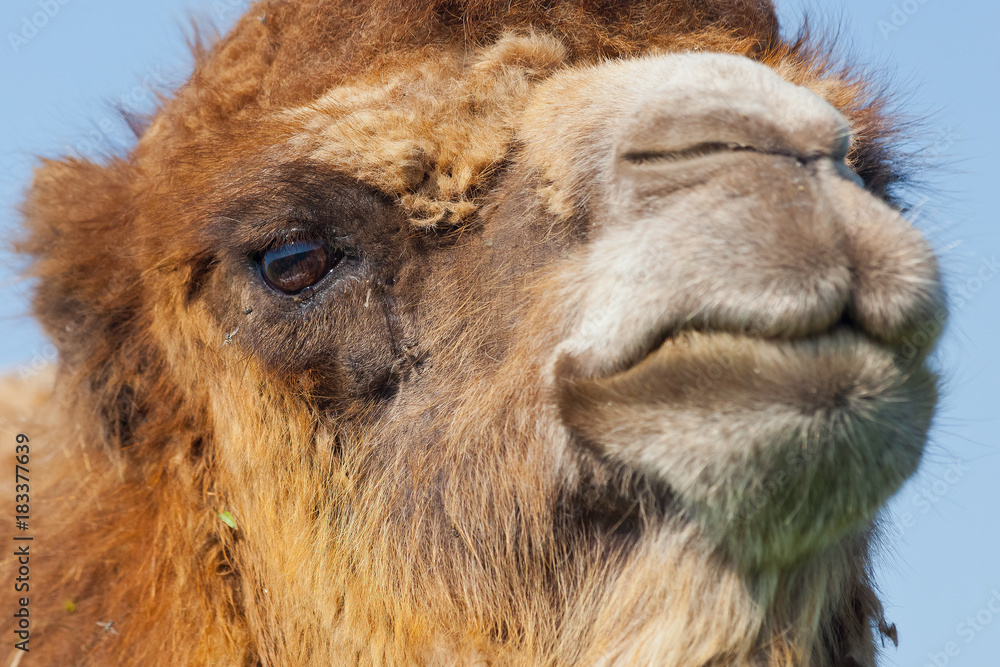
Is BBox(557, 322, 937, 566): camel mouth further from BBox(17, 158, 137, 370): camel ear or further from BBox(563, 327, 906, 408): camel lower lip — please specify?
BBox(17, 158, 137, 370): camel ear

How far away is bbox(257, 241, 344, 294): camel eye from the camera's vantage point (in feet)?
10.3

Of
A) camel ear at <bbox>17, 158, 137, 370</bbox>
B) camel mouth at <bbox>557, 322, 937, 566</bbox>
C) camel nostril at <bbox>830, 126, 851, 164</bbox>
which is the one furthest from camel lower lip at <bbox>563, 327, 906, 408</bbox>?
camel ear at <bbox>17, 158, 137, 370</bbox>

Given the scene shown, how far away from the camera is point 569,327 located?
8.92ft

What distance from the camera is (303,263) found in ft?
10.3

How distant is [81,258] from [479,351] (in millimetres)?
1766

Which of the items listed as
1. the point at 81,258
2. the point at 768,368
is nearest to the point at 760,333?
the point at 768,368

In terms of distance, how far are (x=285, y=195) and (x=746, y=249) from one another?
154cm

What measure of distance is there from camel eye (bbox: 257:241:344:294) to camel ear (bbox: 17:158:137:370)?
0.77 metres

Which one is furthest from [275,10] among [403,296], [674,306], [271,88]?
[674,306]

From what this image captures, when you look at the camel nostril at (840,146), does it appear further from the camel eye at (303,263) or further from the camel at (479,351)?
the camel eye at (303,263)

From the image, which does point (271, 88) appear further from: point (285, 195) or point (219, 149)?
point (285, 195)

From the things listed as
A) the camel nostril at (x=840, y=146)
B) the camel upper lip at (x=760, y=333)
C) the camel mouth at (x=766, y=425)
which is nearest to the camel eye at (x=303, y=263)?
the camel mouth at (x=766, y=425)

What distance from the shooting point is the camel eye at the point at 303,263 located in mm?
3141

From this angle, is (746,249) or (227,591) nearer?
(746,249)
